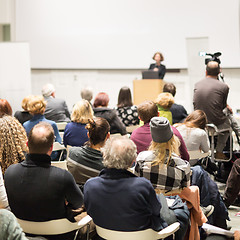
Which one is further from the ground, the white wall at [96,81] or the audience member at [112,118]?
the white wall at [96,81]

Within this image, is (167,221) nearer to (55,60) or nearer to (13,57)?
(13,57)

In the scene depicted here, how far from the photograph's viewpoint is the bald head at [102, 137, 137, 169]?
2607mm

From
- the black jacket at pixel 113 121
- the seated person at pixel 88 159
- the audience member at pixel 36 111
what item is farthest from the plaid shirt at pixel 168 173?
the black jacket at pixel 113 121

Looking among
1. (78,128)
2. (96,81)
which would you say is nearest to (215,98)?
(78,128)

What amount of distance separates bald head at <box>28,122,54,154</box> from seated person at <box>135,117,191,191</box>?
669mm

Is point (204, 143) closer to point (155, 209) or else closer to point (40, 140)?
point (155, 209)

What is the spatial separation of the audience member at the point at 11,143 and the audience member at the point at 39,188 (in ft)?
2.62

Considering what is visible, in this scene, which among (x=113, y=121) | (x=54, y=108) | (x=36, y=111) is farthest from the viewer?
(x=54, y=108)

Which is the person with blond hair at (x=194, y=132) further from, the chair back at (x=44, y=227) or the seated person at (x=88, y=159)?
the chair back at (x=44, y=227)

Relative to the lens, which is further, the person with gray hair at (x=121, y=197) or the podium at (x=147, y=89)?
the podium at (x=147, y=89)

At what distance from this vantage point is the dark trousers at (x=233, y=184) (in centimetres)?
447

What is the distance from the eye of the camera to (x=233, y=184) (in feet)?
14.9

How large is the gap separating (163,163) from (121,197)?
21.8 inches

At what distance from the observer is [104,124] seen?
347 cm
